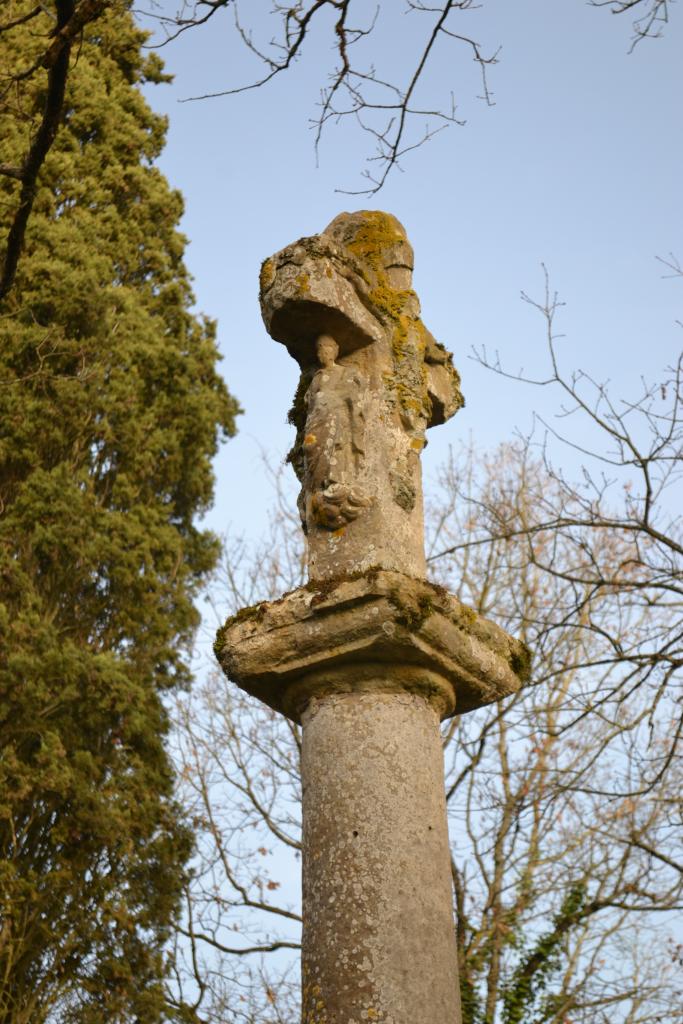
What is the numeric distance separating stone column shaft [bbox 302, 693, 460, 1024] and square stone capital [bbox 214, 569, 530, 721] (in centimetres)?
8

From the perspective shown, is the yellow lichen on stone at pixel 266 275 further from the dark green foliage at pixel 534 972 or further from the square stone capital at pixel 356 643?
the dark green foliage at pixel 534 972

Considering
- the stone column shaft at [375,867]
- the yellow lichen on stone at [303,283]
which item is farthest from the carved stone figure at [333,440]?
the stone column shaft at [375,867]

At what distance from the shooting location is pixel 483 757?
35.6 feet

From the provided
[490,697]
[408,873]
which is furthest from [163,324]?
[408,873]

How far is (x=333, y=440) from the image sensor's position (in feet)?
14.4

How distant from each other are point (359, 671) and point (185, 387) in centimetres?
818

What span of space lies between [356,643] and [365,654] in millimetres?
55

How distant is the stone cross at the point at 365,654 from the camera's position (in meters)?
3.48

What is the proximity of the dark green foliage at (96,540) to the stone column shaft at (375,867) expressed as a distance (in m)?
5.06

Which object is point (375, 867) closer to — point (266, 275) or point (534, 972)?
point (266, 275)

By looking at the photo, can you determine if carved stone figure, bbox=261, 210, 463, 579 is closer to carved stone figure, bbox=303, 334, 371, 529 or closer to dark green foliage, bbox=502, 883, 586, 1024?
carved stone figure, bbox=303, 334, 371, 529

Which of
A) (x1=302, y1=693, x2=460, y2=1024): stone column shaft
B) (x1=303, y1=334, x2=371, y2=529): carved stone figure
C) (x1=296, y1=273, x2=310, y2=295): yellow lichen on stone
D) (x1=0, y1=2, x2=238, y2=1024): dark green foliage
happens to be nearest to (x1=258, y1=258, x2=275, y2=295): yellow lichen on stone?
(x1=296, y1=273, x2=310, y2=295): yellow lichen on stone

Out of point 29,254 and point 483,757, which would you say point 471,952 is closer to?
point 483,757

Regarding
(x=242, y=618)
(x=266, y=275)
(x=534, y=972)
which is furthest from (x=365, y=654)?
(x=534, y=972)
